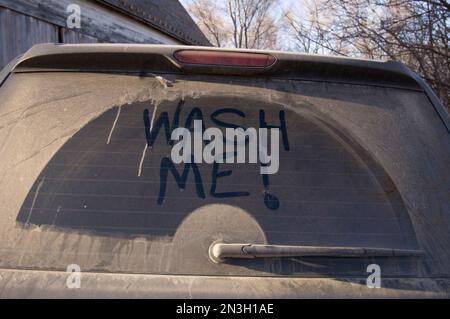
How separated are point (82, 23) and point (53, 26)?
39.5 inches

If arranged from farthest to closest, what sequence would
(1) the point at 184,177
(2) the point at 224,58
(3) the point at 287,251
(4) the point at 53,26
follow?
1. (4) the point at 53,26
2. (2) the point at 224,58
3. (1) the point at 184,177
4. (3) the point at 287,251

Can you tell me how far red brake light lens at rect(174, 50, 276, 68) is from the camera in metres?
1.57

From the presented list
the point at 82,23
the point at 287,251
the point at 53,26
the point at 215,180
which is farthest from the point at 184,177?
the point at 82,23

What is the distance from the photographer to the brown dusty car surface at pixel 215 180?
128cm

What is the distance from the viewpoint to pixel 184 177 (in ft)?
4.63

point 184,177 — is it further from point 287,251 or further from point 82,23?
point 82,23

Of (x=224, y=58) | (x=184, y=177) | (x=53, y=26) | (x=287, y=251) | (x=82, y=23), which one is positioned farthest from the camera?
(x=82, y=23)

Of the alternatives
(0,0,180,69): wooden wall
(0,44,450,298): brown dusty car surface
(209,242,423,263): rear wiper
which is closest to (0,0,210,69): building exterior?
(0,0,180,69): wooden wall

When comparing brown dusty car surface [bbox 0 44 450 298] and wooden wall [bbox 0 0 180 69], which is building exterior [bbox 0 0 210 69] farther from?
brown dusty car surface [bbox 0 44 450 298]

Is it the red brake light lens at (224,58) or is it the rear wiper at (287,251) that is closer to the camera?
the rear wiper at (287,251)

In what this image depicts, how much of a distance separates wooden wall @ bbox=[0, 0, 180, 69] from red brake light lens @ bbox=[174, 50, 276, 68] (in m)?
6.72

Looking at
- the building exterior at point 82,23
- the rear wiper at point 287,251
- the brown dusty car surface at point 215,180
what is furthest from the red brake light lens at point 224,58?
the building exterior at point 82,23

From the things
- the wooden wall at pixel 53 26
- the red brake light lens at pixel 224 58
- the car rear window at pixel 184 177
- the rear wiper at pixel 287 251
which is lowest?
the rear wiper at pixel 287 251

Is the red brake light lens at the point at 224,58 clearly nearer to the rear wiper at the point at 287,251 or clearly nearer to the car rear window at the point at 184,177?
the car rear window at the point at 184,177
